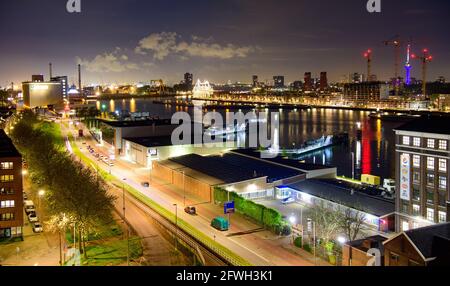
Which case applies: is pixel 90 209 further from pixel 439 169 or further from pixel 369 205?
pixel 439 169

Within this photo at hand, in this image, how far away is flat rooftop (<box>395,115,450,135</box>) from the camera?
4805 mm

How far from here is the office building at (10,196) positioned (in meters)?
5.11

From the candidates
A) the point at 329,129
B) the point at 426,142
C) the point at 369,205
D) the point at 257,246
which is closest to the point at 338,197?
the point at 369,205

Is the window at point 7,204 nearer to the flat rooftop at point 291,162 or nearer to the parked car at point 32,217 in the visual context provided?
the parked car at point 32,217

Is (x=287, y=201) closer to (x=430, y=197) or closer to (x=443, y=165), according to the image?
(x=430, y=197)

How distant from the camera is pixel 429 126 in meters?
4.98

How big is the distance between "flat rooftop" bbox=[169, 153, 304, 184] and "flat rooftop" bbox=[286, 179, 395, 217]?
1.52 feet

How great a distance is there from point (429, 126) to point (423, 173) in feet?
1.65

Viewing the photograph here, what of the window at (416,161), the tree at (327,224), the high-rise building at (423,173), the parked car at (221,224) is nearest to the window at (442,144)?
the high-rise building at (423,173)

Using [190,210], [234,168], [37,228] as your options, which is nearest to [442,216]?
[190,210]

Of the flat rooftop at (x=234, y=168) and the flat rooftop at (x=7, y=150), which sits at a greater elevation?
the flat rooftop at (x=7, y=150)

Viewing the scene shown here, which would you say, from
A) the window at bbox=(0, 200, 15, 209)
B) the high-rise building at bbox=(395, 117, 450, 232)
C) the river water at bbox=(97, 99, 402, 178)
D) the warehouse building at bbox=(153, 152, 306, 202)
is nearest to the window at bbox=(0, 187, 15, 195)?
the window at bbox=(0, 200, 15, 209)

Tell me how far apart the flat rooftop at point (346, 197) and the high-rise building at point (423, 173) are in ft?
0.82
